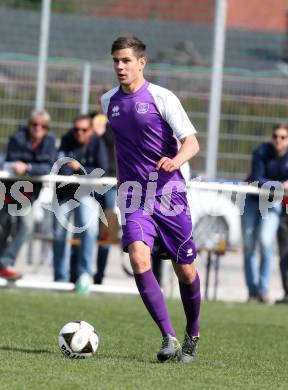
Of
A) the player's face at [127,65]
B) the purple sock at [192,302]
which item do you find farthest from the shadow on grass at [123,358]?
the player's face at [127,65]

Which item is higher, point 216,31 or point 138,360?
point 216,31

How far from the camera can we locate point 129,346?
30.1ft

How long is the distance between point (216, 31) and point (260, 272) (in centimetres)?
412

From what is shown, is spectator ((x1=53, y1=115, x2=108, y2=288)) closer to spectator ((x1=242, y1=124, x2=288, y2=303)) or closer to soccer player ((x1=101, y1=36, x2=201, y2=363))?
spectator ((x1=242, y1=124, x2=288, y2=303))

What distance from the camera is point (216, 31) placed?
54.5 feet

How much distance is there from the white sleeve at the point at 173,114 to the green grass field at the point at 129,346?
1.56m

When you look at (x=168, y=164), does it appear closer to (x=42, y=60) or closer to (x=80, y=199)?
(x=80, y=199)

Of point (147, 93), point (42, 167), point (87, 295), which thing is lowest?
point (87, 295)

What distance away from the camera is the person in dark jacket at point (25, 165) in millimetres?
13688

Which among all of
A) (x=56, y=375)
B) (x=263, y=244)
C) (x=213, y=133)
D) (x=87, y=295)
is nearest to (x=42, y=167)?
(x=87, y=295)

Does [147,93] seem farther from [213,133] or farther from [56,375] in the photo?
[213,133]

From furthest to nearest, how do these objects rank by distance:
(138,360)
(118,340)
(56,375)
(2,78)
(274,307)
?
(2,78) < (274,307) < (118,340) < (138,360) < (56,375)

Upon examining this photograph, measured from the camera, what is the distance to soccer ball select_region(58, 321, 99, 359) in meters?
8.14

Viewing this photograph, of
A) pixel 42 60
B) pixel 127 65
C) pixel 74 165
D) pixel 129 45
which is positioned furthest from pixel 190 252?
pixel 42 60
